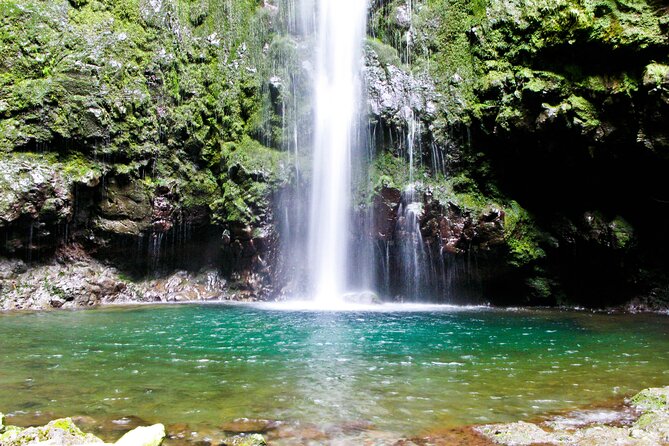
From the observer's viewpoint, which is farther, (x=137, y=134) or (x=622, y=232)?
(x=137, y=134)

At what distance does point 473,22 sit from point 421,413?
818 inches

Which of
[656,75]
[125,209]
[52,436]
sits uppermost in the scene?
[656,75]

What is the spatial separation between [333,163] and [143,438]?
18.6 meters

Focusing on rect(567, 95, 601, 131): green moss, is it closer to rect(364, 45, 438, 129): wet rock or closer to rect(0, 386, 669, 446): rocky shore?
rect(364, 45, 438, 129): wet rock

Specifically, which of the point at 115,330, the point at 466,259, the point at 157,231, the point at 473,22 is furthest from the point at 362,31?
the point at 115,330

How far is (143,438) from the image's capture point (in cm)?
390

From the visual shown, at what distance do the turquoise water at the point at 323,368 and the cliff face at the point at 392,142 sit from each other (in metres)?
5.62

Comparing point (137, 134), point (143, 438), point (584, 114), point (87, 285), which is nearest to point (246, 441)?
point (143, 438)

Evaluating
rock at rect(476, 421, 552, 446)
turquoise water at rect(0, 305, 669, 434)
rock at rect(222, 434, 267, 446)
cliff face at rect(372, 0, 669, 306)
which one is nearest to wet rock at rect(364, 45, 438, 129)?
cliff face at rect(372, 0, 669, 306)

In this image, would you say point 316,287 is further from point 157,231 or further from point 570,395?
point 570,395

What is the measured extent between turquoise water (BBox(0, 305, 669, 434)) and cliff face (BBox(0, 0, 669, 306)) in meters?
5.62

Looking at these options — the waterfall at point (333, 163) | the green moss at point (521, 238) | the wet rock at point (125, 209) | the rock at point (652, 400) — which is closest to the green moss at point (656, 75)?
the green moss at point (521, 238)

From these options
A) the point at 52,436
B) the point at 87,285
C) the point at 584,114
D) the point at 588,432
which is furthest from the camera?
the point at 87,285

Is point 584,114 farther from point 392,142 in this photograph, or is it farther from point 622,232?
point 392,142
